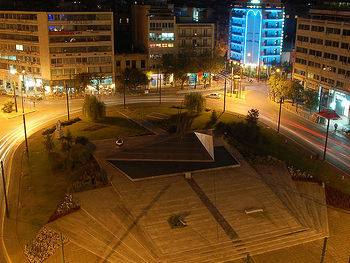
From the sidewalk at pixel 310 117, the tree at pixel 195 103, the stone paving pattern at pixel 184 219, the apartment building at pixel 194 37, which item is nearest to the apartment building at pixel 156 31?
the apartment building at pixel 194 37

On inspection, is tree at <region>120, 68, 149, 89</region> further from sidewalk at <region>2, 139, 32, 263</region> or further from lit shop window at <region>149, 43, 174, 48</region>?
sidewalk at <region>2, 139, 32, 263</region>

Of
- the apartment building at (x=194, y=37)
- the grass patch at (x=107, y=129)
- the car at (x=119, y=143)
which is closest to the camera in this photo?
the car at (x=119, y=143)

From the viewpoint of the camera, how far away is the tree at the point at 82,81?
8931 centimetres

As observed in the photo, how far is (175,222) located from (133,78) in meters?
59.3

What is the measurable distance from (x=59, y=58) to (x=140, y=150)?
45.9 m

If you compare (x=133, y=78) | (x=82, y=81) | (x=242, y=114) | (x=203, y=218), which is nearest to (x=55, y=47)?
(x=82, y=81)

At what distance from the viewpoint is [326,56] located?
85.8m

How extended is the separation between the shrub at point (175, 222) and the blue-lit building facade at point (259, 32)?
84.9 metres

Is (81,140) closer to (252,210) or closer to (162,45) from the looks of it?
(252,210)

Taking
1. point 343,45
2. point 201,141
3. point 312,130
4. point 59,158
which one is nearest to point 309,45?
point 343,45

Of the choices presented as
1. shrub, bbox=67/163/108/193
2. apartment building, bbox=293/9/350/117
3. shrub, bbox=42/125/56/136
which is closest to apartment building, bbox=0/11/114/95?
shrub, bbox=42/125/56/136

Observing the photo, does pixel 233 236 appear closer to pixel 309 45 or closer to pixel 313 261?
pixel 313 261

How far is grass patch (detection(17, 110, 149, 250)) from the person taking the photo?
4073cm

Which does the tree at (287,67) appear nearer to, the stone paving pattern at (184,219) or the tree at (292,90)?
the tree at (292,90)
